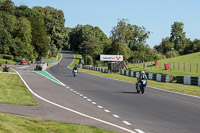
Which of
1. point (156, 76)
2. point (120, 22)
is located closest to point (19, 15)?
point (120, 22)

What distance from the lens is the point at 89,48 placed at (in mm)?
164875

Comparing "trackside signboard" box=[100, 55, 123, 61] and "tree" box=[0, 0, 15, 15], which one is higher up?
"tree" box=[0, 0, 15, 15]

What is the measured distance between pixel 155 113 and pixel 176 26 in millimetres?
161265

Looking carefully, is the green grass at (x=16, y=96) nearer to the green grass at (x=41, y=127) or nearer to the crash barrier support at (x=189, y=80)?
the green grass at (x=41, y=127)

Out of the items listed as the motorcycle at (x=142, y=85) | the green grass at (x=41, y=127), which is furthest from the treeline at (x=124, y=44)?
the green grass at (x=41, y=127)

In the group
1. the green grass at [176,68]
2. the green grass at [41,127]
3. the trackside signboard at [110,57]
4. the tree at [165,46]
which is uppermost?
the tree at [165,46]

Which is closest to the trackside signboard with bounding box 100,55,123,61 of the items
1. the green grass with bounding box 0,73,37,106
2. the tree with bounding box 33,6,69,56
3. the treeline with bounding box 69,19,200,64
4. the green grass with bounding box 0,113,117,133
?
the treeline with bounding box 69,19,200,64

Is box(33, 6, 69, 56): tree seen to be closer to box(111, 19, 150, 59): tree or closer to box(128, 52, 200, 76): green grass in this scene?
box(111, 19, 150, 59): tree

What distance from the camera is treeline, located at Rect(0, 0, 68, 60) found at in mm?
107425

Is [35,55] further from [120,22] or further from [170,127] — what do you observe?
[170,127]

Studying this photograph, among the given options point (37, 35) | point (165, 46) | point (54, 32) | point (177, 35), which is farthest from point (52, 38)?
point (177, 35)

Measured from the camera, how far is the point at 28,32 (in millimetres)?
118125

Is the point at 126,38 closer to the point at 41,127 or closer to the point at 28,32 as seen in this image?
the point at 28,32

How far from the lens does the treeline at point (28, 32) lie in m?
107
